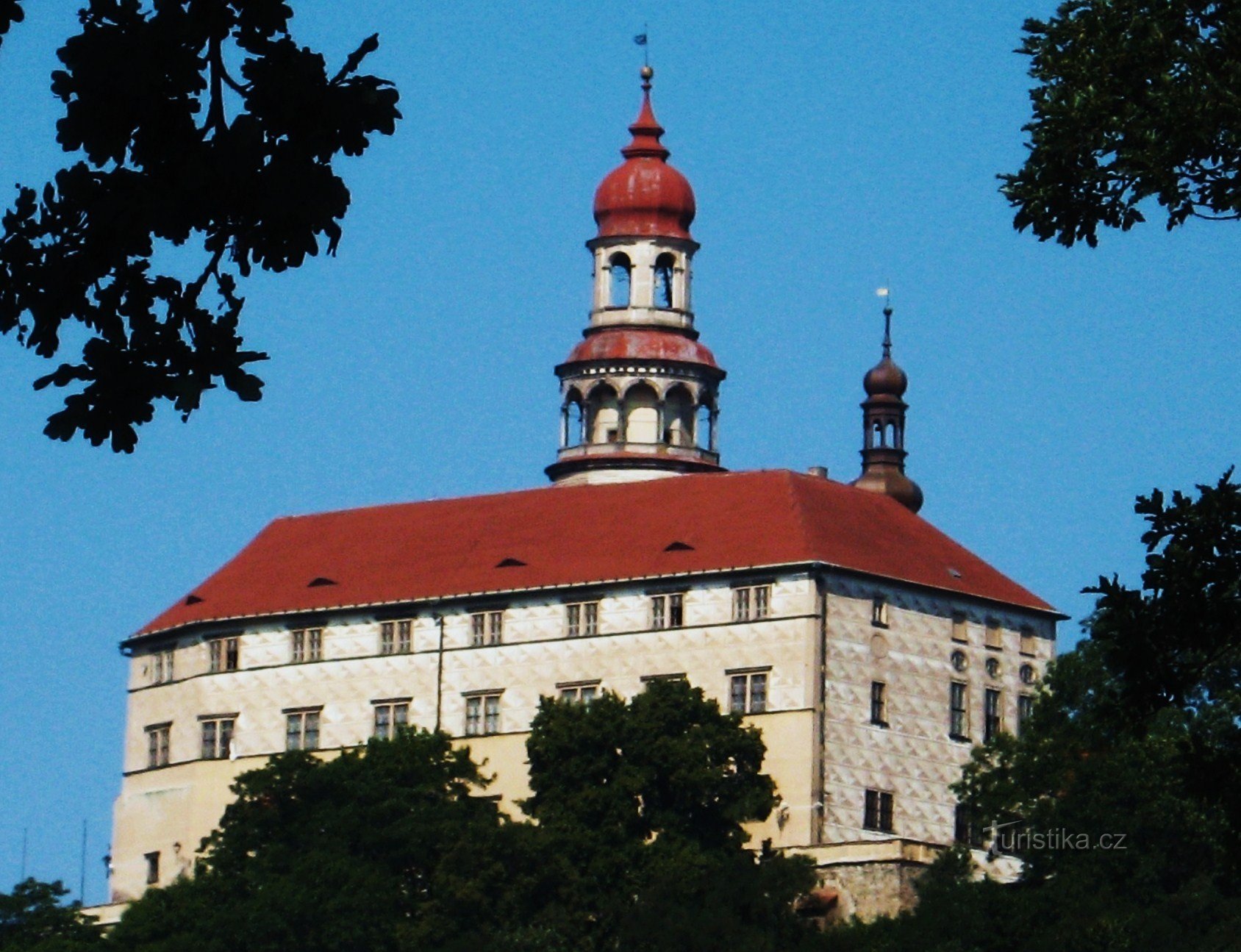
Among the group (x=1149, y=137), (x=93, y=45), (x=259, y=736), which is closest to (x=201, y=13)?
(x=93, y=45)

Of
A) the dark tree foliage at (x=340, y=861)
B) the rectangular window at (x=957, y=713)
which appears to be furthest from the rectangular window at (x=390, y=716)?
the rectangular window at (x=957, y=713)

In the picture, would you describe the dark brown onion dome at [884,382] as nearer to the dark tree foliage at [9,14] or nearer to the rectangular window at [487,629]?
the rectangular window at [487,629]

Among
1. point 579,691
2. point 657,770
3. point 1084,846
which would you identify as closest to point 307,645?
point 579,691

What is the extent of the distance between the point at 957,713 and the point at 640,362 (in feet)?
60.0

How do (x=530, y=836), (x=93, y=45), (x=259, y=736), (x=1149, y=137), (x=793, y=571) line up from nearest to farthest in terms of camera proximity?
1. (x=93, y=45)
2. (x=1149, y=137)
3. (x=530, y=836)
4. (x=793, y=571)
5. (x=259, y=736)

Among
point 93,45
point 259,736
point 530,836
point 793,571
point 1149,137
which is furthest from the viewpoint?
point 259,736

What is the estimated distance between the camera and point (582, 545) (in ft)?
358

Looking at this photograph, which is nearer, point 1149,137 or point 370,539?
point 1149,137

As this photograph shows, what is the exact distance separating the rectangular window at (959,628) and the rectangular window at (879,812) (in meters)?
5.70

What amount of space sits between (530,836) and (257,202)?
79223 millimetres

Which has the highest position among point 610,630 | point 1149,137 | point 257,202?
point 610,630

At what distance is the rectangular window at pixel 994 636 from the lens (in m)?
105

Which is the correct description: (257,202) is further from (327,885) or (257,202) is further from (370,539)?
(370,539)

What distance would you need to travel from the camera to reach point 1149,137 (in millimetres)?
27500
